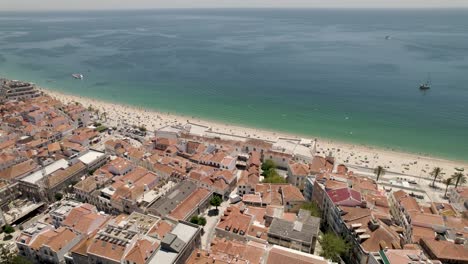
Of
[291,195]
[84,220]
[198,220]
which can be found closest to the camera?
[84,220]

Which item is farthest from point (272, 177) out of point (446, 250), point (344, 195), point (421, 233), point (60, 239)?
point (60, 239)

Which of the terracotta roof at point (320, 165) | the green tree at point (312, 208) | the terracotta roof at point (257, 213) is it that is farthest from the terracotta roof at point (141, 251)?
the terracotta roof at point (320, 165)

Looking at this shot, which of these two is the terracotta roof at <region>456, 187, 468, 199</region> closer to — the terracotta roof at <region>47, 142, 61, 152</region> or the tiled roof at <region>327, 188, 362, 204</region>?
the tiled roof at <region>327, 188, 362, 204</region>

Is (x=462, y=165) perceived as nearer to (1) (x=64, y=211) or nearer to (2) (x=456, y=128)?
(2) (x=456, y=128)

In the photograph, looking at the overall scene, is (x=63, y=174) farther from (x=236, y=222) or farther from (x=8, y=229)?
(x=236, y=222)

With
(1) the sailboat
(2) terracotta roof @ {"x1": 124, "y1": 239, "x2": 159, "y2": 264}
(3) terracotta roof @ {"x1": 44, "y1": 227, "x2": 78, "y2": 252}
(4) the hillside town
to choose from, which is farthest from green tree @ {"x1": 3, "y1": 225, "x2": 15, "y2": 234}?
(1) the sailboat

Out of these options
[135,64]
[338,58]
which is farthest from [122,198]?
[338,58]

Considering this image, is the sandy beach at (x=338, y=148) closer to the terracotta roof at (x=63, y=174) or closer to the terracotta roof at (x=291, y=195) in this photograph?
the terracotta roof at (x=291, y=195)
